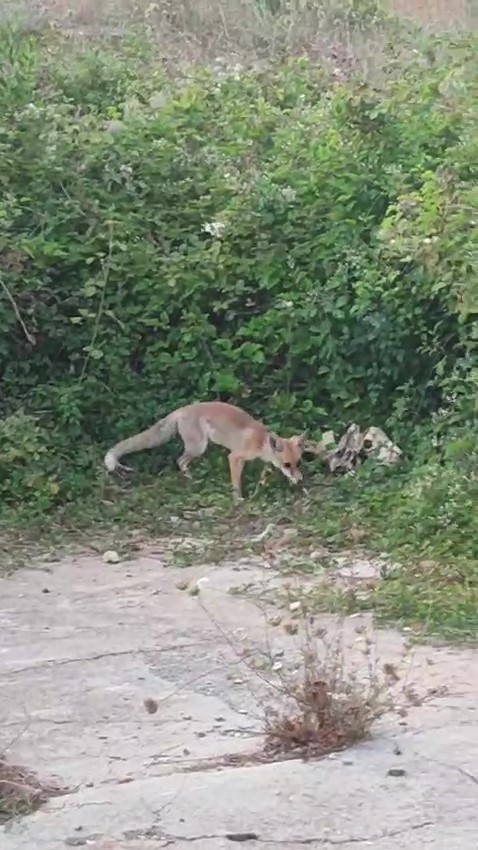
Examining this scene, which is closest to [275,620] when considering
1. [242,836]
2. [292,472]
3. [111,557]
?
[111,557]

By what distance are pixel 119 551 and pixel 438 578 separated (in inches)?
74.7

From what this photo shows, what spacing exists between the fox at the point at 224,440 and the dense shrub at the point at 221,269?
0.34 metres

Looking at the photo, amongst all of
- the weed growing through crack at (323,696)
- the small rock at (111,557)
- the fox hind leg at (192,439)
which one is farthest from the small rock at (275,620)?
the fox hind leg at (192,439)

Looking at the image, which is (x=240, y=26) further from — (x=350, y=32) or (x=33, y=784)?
(x=33, y=784)

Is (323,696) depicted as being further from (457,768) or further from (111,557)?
(111,557)

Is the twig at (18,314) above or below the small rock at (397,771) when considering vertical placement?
below

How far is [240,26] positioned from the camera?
1530 centimetres

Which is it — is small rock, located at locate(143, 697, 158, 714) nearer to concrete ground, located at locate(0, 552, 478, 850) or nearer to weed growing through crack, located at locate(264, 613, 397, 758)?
concrete ground, located at locate(0, 552, 478, 850)

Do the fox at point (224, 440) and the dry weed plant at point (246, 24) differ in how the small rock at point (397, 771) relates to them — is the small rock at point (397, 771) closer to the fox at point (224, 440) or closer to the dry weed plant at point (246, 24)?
the fox at point (224, 440)

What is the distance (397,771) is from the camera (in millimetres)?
4832

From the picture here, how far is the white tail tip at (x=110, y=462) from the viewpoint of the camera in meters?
9.25

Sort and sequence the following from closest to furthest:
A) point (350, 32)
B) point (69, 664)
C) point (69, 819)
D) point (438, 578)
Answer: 1. point (69, 819)
2. point (69, 664)
3. point (438, 578)
4. point (350, 32)

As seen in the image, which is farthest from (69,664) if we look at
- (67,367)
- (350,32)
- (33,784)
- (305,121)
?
(350,32)

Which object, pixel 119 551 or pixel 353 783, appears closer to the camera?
pixel 353 783
